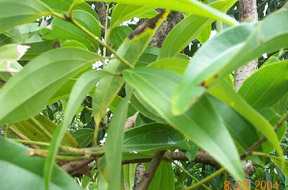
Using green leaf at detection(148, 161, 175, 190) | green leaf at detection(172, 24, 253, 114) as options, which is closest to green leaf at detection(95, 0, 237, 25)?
green leaf at detection(172, 24, 253, 114)

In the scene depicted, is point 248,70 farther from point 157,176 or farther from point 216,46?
point 216,46

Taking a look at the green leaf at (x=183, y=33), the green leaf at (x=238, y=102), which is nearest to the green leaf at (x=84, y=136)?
the green leaf at (x=183, y=33)

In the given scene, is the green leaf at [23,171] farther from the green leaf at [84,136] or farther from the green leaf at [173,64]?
the green leaf at [84,136]

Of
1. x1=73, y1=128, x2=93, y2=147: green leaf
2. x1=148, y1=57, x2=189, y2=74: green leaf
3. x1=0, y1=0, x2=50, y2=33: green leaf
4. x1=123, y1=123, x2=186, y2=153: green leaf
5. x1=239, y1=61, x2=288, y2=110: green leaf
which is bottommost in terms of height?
x1=123, y1=123, x2=186, y2=153: green leaf

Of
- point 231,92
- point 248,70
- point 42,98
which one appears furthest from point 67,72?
point 248,70

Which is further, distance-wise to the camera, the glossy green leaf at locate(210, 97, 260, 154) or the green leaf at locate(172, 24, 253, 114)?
the glossy green leaf at locate(210, 97, 260, 154)

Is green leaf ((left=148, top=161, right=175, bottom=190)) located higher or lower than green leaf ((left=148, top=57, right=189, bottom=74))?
lower

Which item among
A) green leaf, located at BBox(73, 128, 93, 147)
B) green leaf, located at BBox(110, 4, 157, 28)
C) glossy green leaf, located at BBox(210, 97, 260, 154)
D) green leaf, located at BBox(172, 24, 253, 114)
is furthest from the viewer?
green leaf, located at BBox(73, 128, 93, 147)

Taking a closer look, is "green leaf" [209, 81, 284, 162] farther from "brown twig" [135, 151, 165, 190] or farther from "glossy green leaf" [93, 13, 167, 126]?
"brown twig" [135, 151, 165, 190]
